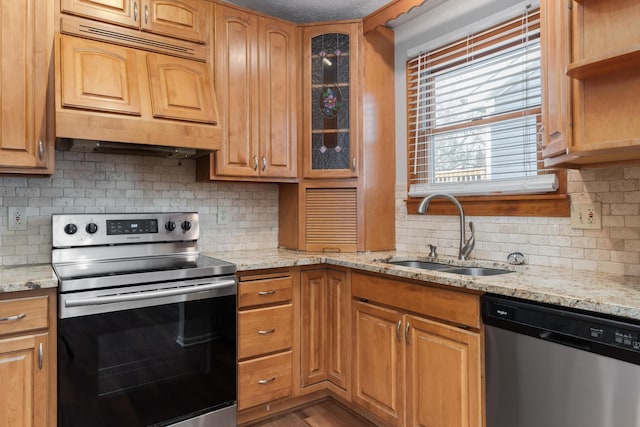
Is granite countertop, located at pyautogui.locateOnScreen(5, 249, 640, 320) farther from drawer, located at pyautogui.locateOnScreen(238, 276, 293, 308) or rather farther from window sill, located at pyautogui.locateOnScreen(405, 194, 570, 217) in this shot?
window sill, located at pyautogui.locateOnScreen(405, 194, 570, 217)

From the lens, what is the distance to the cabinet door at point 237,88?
8.28 ft

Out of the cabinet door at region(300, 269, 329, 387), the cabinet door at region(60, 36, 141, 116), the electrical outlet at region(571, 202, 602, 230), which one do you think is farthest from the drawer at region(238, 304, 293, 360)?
the electrical outlet at region(571, 202, 602, 230)

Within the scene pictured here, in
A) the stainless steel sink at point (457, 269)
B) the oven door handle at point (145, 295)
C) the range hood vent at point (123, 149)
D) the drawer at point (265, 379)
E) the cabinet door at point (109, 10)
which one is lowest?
Result: the drawer at point (265, 379)

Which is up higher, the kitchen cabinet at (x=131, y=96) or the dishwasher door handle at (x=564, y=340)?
the kitchen cabinet at (x=131, y=96)

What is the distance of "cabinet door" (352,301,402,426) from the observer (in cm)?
206

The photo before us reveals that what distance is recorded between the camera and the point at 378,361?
7.16ft

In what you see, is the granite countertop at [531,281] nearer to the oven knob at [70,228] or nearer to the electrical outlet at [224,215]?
the electrical outlet at [224,215]

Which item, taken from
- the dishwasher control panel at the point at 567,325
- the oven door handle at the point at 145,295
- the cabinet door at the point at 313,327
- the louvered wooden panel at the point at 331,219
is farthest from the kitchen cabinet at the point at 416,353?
the oven door handle at the point at 145,295

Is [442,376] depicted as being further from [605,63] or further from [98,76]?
[98,76]

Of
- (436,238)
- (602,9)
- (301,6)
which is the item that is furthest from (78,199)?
(602,9)

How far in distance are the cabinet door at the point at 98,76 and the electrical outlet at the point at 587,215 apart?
220cm

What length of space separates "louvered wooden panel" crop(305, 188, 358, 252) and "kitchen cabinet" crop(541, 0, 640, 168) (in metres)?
1.42

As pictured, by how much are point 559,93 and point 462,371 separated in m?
1.18

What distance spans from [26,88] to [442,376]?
7.64 feet
